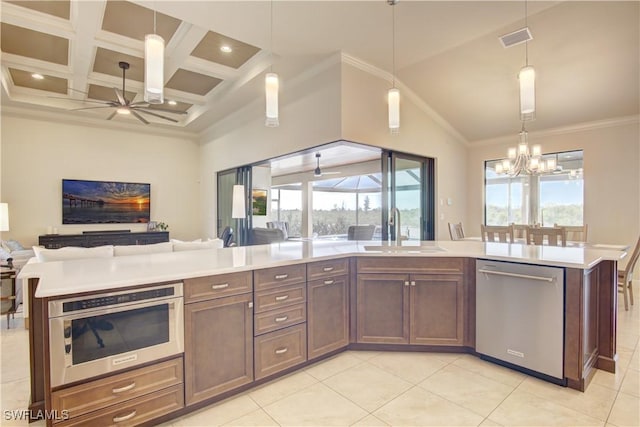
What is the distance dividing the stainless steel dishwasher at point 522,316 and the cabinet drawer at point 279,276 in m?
1.44

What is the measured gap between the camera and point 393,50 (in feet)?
12.9

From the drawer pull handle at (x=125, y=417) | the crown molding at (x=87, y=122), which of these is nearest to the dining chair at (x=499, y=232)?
the drawer pull handle at (x=125, y=417)

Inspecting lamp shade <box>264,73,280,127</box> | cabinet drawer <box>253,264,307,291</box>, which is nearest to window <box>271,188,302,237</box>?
lamp shade <box>264,73,280,127</box>

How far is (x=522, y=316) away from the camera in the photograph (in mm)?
2311

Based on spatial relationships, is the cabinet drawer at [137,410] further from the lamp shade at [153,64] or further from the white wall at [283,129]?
the white wall at [283,129]

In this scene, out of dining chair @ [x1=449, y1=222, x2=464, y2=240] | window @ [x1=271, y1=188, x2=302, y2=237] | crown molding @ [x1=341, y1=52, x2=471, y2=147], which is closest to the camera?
crown molding @ [x1=341, y1=52, x2=471, y2=147]

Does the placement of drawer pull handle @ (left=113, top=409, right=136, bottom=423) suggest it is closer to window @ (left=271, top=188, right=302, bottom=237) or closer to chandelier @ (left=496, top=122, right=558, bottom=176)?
chandelier @ (left=496, top=122, right=558, bottom=176)

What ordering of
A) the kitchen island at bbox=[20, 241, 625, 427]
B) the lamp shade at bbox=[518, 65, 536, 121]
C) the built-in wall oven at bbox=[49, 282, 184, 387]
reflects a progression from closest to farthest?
the built-in wall oven at bbox=[49, 282, 184, 387] < the kitchen island at bbox=[20, 241, 625, 427] < the lamp shade at bbox=[518, 65, 536, 121]

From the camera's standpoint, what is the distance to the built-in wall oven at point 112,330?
1502 mm

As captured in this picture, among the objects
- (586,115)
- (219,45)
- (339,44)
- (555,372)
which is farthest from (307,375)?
(586,115)

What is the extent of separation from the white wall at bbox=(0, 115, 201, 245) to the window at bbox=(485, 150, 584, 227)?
272 inches

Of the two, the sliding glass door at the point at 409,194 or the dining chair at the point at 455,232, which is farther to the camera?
the dining chair at the point at 455,232

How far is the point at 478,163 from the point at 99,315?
22.6 ft

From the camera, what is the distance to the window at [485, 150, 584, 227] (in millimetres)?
5566
